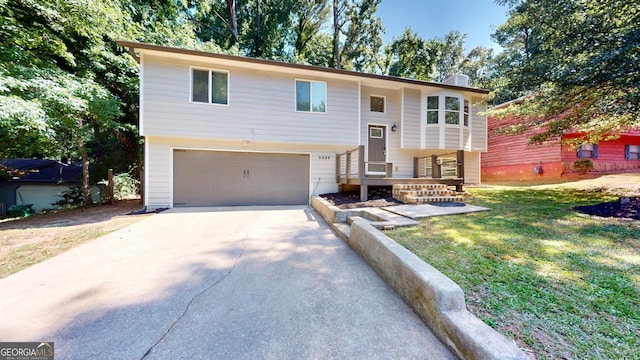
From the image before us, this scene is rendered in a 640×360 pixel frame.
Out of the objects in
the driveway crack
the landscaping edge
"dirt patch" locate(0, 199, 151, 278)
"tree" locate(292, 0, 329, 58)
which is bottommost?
the driveway crack

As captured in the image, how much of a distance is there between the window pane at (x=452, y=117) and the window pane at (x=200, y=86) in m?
9.14

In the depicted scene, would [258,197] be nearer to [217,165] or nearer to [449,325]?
[217,165]

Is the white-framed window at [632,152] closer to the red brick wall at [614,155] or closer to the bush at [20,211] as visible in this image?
the red brick wall at [614,155]

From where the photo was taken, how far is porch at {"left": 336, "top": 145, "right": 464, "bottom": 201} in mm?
6746

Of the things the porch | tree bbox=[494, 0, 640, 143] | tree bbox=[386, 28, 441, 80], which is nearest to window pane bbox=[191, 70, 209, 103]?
the porch

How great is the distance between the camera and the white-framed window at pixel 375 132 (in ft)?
31.2

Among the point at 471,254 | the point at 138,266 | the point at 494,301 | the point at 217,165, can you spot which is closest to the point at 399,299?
the point at 494,301

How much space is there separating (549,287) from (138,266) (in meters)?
4.72

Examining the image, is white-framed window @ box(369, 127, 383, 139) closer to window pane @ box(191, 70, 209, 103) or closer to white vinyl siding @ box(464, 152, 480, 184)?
white vinyl siding @ box(464, 152, 480, 184)

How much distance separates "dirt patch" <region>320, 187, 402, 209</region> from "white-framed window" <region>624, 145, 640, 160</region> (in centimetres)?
1548

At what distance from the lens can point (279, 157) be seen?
8297mm

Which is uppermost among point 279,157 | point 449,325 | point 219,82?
point 219,82

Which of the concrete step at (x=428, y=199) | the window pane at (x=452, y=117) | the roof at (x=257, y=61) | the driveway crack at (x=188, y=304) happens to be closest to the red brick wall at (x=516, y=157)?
the window pane at (x=452, y=117)

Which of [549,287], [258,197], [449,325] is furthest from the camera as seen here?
[258,197]
